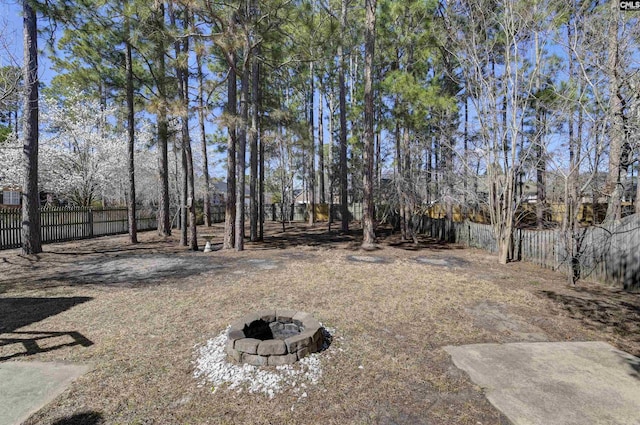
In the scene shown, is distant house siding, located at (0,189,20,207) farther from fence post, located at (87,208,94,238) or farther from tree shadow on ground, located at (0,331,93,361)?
tree shadow on ground, located at (0,331,93,361)

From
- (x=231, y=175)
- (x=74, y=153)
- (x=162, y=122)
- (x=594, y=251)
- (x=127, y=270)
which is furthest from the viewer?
(x=74, y=153)

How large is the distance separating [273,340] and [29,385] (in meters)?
1.96

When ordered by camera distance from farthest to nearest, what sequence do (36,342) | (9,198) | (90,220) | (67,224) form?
(9,198) < (90,220) < (67,224) < (36,342)

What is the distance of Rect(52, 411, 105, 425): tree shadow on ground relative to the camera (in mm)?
2091

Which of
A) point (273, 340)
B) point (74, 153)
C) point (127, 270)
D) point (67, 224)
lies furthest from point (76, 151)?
point (273, 340)

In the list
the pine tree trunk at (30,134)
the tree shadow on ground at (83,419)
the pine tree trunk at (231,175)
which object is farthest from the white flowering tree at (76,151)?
the tree shadow on ground at (83,419)

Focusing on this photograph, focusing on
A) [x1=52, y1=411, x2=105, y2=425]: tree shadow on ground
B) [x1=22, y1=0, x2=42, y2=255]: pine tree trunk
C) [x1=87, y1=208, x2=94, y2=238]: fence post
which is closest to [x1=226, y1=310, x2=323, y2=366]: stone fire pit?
[x1=52, y1=411, x2=105, y2=425]: tree shadow on ground

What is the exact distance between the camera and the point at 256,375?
2623 mm

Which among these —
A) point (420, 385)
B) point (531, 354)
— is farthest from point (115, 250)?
point (531, 354)

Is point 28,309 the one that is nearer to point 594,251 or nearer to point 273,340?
point 273,340

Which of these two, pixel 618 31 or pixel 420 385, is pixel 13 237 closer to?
pixel 420 385

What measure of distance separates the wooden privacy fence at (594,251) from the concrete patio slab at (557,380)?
303 centimetres

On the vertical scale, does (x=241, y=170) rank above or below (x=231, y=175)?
above

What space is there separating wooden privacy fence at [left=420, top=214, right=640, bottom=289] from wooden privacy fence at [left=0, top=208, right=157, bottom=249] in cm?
1370
